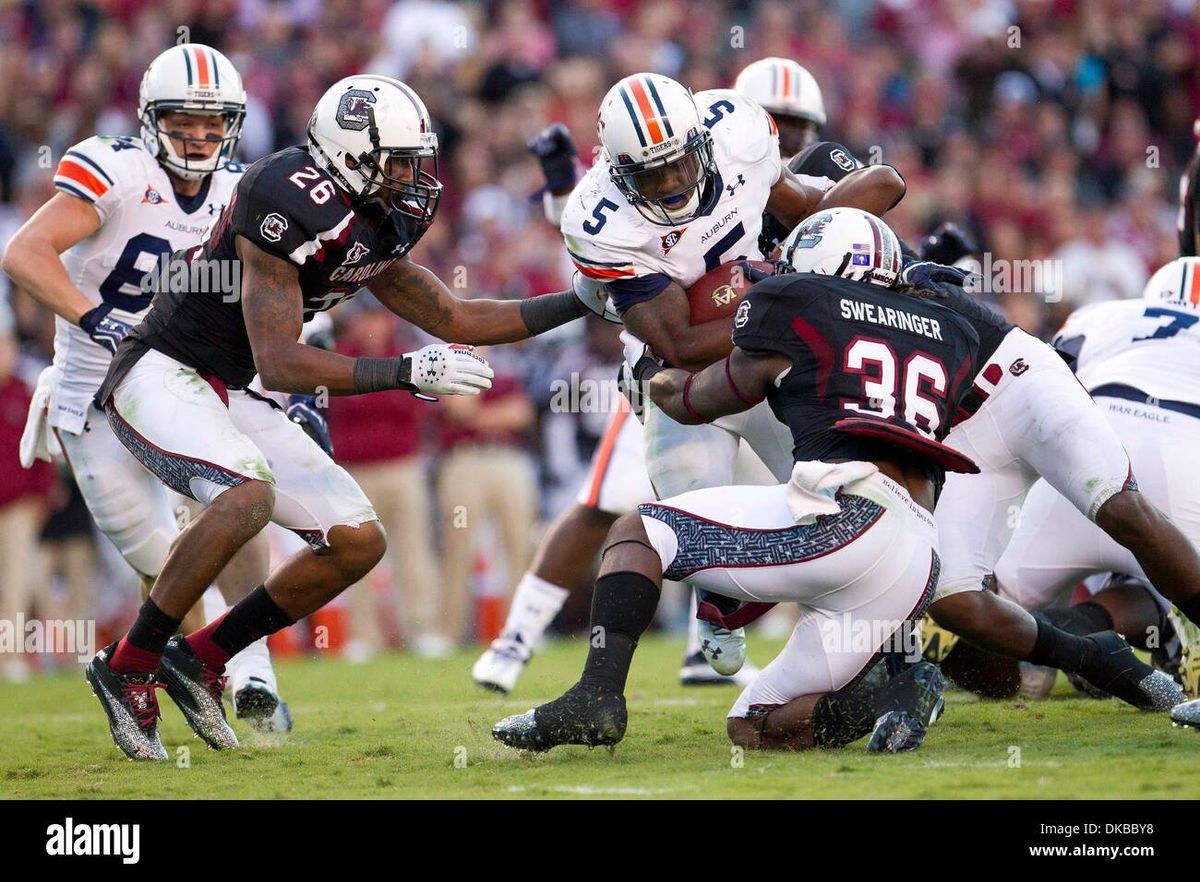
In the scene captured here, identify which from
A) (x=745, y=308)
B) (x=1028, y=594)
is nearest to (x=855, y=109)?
(x=1028, y=594)

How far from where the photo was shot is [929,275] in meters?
4.96

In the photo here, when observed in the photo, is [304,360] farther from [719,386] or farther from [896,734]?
[896,734]

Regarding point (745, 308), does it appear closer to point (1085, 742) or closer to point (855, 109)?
point (1085, 742)

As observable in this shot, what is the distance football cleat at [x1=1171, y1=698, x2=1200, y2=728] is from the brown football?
1.83 metres

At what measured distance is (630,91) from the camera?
5277 millimetres

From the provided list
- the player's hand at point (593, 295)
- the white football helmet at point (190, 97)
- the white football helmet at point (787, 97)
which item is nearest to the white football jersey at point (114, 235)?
the white football helmet at point (190, 97)

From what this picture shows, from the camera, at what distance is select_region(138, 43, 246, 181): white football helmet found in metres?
5.98

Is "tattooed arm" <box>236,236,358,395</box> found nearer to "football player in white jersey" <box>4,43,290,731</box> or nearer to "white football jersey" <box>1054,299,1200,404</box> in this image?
"football player in white jersey" <box>4,43,290,731</box>

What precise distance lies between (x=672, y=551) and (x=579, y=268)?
1.23 m

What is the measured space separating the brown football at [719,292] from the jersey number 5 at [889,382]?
2.75ft

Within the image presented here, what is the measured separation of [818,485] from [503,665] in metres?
2.72

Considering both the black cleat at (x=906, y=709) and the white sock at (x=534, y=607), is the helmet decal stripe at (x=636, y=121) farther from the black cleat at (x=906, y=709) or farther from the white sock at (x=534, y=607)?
the white sock at (x=534, y=607)

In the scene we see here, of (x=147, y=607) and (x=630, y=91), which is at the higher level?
(x=630, y=91)

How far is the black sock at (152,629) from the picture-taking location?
5.08 meters
